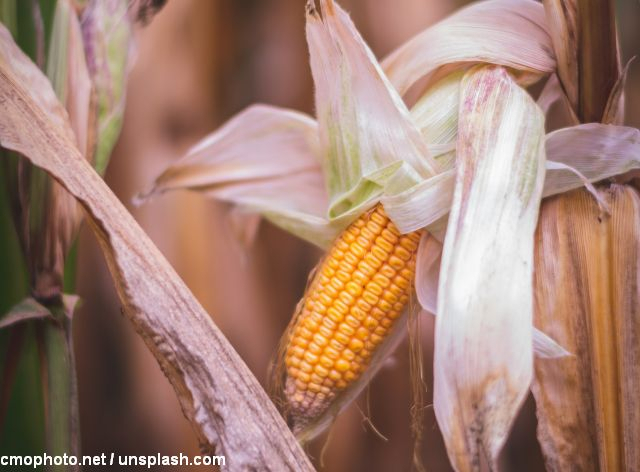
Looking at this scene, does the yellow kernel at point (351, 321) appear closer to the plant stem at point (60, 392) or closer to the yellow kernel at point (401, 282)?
the yellow kernel at point (401, 282)

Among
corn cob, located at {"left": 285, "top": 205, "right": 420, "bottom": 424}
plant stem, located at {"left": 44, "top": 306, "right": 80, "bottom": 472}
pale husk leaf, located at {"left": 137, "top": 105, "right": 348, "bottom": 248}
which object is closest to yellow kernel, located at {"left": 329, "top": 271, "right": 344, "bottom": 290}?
corn cob, located at {"left": 285, "top": 205, "right": 420, "bottom": 424}

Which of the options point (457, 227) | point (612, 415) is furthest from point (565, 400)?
point (457, 227)

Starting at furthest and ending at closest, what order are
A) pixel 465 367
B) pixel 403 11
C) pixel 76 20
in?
pixel 403 11
pixel 76 20
pixel 465 367

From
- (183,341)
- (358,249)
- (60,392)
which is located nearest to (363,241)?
(358,249)

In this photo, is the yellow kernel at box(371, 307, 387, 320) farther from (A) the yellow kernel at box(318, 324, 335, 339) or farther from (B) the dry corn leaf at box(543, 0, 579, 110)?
(B) the dry corn leaf at box(543, 0, 579, 110)

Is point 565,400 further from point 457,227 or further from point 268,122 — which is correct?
point 268,122

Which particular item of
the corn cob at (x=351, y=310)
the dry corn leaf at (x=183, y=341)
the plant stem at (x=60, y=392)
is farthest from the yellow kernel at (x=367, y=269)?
the plant stem at (x=60, y=392)

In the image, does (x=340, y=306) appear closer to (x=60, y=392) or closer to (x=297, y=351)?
(x=297, y=351)
